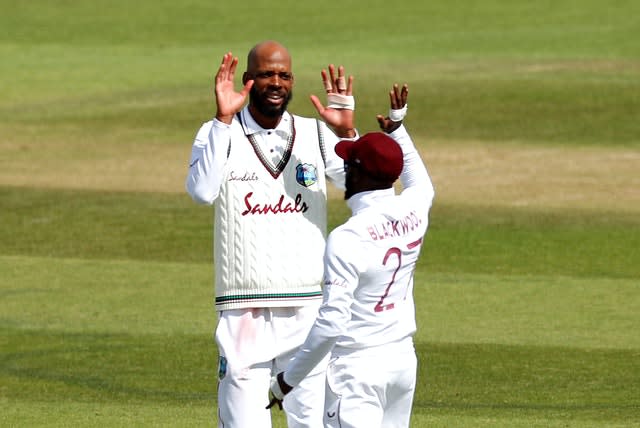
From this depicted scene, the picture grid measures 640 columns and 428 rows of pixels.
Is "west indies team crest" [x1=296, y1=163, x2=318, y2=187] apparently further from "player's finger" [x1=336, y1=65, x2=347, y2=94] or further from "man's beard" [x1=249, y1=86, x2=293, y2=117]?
"player's finger" [x1=336, y1=65, x2=347, y2=94]

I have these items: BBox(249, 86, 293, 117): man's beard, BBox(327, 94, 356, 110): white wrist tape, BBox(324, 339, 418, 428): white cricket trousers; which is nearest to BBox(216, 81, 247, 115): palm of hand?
A: BBox(249, 86, 293, 117): man's beard

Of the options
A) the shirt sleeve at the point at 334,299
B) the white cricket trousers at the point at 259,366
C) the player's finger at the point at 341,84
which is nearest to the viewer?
the shirt sleeve at the point at 334,299

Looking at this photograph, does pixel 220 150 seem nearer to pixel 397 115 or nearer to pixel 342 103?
pixel 342 103

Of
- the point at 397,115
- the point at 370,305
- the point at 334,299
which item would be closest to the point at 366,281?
→ the point at 370,305

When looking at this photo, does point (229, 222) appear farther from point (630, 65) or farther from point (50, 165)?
point (630, 65)

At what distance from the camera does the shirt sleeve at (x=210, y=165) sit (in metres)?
7.92

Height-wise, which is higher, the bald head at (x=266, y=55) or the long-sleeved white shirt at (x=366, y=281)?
the bald head at (x=266, y=55)

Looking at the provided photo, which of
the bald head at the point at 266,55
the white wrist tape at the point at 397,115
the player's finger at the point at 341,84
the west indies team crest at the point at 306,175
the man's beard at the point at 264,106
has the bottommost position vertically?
the west indies team crest at the point at 306,175

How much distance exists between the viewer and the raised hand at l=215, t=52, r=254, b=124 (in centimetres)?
795

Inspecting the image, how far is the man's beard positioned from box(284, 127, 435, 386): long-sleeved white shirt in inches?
43.9

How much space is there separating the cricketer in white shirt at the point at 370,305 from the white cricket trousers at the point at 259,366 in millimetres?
818

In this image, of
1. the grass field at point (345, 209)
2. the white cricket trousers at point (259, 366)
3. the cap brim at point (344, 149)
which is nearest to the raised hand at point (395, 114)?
the cap brim at point (344, 149)

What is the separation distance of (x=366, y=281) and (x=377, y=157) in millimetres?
572

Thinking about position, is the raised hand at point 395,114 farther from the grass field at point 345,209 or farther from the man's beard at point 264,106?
the grass field at point 345,209
